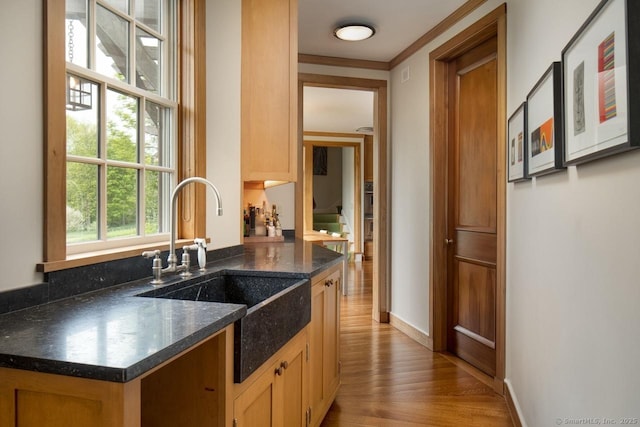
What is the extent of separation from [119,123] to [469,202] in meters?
2.51

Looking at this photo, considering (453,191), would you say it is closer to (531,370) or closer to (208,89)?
(531,370)

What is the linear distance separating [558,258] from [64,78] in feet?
6.26

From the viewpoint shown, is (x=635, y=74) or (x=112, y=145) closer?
(x=635, y=74)

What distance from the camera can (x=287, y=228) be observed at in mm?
4391

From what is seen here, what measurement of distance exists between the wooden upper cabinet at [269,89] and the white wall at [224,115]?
74 millimetres

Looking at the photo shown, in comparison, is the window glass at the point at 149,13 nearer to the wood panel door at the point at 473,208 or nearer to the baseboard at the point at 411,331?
the wood panel door at the point at 473,208

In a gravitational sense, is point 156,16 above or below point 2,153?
above

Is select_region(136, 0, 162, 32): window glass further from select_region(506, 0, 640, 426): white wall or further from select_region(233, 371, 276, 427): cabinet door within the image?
select_region(506, 0, 640, 426): white wall

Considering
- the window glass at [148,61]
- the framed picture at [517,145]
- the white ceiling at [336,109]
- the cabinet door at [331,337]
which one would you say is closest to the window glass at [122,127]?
the window glass at [148,61]

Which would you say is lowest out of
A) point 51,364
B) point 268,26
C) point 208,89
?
point 51,364

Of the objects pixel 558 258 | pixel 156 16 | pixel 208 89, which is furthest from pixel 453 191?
pixel 156 16

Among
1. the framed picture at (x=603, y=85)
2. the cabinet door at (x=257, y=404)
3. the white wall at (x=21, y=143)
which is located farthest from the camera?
the cabinet door at (x=257, y=404)

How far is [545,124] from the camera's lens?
1.88m

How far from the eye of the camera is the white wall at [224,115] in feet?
8.05
